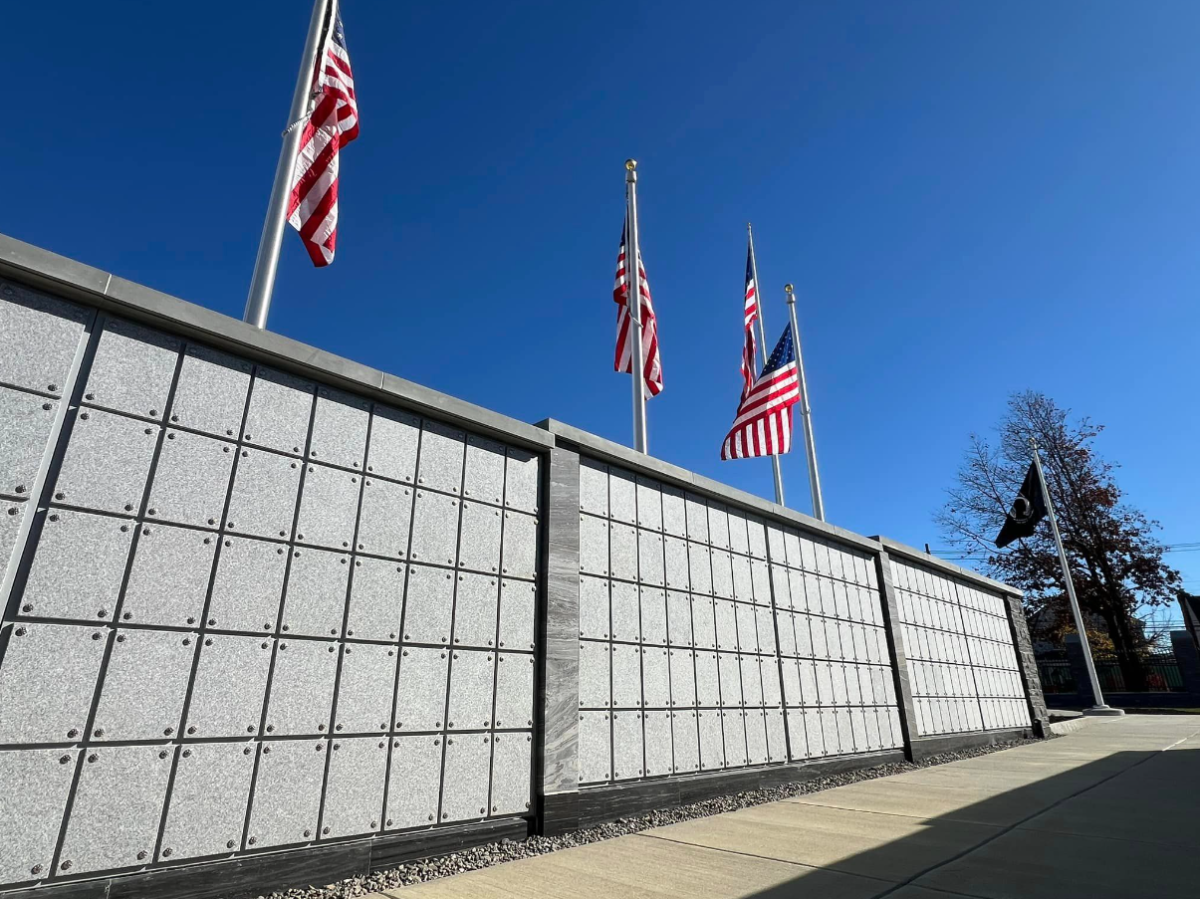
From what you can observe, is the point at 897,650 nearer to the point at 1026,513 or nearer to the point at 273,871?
the point at 273,871

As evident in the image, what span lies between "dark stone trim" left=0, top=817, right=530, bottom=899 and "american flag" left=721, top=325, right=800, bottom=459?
19.5ft

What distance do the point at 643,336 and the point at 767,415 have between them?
2204 mm

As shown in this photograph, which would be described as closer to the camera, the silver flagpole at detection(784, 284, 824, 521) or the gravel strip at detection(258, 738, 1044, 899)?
the gravel strip at detection(258, 738, 1044, 899)

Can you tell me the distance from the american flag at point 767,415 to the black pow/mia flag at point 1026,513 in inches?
424

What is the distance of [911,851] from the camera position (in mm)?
3953

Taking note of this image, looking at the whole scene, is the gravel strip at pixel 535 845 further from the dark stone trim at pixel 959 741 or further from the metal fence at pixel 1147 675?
the metal fence at pixel 1147 675

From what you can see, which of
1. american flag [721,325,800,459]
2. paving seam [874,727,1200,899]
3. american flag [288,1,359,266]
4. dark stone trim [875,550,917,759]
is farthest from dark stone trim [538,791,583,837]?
dark stone trim [875,550,917,759]

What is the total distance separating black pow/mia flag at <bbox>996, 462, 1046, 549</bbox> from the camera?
1728 cm

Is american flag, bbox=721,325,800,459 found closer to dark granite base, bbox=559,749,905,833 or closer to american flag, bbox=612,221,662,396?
american flag, bbox=612,221,662,396

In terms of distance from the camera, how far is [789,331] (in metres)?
10.3

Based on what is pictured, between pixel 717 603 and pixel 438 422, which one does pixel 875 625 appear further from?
pixel 438 422

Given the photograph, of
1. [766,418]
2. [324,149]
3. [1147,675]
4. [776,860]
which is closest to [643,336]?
[766,418]

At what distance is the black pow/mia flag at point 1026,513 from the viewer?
17281 millimetres

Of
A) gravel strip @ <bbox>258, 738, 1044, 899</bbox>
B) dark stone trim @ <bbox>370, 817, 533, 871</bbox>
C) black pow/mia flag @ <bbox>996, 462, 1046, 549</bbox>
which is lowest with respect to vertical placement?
gravel strip @ <bbox>258, 738, 1044, 899</bbox>
